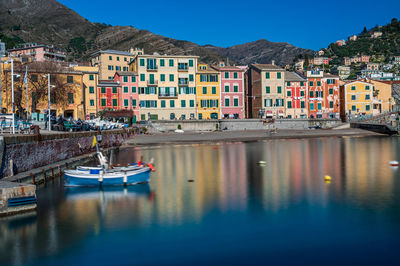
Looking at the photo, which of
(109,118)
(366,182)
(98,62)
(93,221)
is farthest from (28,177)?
(98,62)

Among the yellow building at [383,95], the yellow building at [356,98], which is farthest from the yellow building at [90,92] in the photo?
the yellow building at [383,95]

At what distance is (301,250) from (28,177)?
→ 16772 millimetres

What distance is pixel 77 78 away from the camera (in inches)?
2790

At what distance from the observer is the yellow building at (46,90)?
64.5 m

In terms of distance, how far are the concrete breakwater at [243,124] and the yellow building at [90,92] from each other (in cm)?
1183

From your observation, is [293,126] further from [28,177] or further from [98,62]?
[28,177]

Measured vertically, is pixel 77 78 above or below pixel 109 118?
above

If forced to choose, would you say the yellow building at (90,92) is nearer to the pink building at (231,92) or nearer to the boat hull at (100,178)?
the pink building at (231,92)

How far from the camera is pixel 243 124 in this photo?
7681 centimetres

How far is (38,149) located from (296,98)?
64324 mm

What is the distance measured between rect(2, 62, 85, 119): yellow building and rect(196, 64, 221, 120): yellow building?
22.2 meters

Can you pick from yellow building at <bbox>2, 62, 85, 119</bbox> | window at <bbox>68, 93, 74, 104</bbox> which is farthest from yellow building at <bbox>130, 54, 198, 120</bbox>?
window at <bbox>68, 93, 74, 104</bbox>

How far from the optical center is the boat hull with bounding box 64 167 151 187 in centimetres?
2520

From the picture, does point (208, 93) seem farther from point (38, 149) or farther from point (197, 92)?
point (38, 149)
